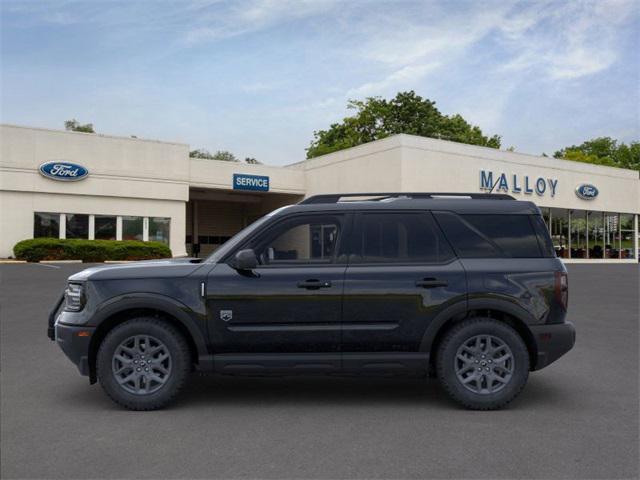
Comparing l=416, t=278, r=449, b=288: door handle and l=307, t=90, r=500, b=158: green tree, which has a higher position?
l=307, t=90, r=500, b=158: green tree

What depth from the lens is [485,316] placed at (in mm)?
5512

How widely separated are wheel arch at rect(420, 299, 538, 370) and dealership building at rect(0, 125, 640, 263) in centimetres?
2938

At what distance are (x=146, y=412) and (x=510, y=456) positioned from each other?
2960 millimetres

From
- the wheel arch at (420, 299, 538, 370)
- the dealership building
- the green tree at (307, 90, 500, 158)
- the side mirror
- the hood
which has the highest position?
the green tree at (307, 90, 500, 158)

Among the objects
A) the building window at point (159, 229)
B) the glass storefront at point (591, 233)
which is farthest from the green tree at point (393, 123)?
the building window at point (159, 229)

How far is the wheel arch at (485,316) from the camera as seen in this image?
530cm

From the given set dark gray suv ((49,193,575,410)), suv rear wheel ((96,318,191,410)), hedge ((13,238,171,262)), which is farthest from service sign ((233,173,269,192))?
suv rear wheel ((96,318,191,410))

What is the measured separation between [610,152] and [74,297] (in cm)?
10465

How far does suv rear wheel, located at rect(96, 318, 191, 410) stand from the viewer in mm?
5203

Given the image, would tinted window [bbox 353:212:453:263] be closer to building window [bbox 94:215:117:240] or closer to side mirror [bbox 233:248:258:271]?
side mirror [bbox 233:248:258:271]

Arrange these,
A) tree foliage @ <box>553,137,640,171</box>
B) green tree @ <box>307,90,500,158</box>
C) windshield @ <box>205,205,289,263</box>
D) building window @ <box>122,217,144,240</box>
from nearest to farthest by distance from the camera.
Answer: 1. windshield @ <box>205,205,289,263</box>
2. building window @ <box>122,217,144,240</box>
3. green tree @ <box>307,90,500,158</box>
4. tree foliage @ <box>553,137,640,171</box>

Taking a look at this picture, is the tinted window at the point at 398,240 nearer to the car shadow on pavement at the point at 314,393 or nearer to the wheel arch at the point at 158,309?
the car shadow on pavement at the point at 314,393

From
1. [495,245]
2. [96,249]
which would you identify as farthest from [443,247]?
[96,249]

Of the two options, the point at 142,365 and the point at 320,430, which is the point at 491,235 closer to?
the point at 320,430
